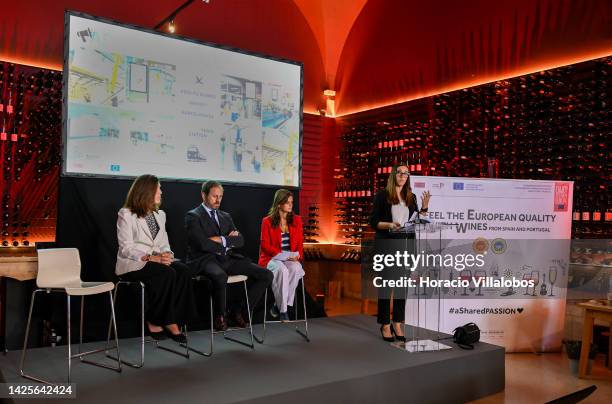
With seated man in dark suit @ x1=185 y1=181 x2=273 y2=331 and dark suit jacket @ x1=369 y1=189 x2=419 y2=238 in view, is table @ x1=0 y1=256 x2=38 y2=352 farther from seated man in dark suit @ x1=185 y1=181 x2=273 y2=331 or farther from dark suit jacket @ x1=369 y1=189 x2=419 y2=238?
dark suit jacket @ x1=369 y1=189 x2=419 y2=238

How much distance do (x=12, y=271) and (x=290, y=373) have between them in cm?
290

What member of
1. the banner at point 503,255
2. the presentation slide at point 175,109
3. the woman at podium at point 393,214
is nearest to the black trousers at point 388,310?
the woman at podium at point 393,214

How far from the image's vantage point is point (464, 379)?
13.8ft

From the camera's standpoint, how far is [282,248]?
5098 mm

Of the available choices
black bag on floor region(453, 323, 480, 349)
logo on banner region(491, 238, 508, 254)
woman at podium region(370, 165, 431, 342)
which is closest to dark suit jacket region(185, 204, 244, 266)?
woman at podium region(370, 165, 431, 342)

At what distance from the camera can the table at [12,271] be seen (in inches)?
192

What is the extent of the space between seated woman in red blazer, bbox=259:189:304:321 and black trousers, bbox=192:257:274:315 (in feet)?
0.46

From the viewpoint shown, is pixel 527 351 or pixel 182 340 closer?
pixel 182 340

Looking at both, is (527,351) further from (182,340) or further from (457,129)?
(182,340)

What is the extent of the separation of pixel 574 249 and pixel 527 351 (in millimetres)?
1249

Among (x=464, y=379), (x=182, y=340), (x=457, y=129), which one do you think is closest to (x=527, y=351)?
(x=464, y=379)

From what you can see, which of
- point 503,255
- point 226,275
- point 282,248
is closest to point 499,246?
point 503,255

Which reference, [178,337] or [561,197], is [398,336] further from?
[561,197]

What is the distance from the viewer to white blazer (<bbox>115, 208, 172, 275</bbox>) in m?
3.99
